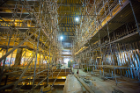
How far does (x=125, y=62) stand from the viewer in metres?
5.73

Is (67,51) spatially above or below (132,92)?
above

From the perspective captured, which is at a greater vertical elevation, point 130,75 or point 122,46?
point 122,46

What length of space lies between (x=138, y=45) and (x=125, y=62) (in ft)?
5.80

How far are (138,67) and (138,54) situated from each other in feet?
3.16

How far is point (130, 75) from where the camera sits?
17.6 ft

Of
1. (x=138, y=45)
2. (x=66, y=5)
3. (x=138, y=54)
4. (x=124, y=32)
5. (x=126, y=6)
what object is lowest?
(x=138, y=54)

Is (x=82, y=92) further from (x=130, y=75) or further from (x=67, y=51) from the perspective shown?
(x=67, y=51)

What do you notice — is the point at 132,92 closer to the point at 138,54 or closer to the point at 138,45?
the point at 138,54

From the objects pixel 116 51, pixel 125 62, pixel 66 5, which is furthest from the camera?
pixel 66 5

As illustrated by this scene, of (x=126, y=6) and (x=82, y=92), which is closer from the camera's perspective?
(x=82, y=92)

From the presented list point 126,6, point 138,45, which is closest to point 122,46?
point 138,45

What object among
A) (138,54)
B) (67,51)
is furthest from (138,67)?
(67,51)

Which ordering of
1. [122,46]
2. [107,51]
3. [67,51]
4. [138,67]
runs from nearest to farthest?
[138,67] → [122,46] → [107,51] → [67,51]

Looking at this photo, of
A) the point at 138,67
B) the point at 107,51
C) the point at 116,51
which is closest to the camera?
the point at 138,67
